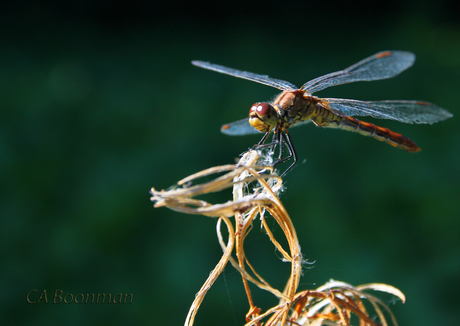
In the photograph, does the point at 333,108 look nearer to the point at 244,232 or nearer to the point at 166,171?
the point at 244,232

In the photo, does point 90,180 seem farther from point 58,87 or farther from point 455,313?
point 455,313

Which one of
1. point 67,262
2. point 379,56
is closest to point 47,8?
point 67,262

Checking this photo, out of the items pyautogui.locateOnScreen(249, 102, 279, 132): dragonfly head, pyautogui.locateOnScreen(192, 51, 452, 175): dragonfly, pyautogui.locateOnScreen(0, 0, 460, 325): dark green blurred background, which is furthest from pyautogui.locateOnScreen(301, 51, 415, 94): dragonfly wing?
pyautogui.locateOnScreen(0, 0, 460, 325): dark green blurred background

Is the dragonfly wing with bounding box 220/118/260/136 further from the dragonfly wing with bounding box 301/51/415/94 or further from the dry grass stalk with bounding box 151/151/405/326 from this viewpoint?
the dry grass stalk with bounding box 151/151/405/326

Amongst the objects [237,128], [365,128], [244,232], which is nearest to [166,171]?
[237,128]

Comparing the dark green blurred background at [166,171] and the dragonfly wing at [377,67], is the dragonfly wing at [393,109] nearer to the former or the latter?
the dragonfly wing at [377,67]

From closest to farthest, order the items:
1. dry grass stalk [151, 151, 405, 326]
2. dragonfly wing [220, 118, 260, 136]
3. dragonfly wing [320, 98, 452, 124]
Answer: dry grass stalk [151, 151, 405, 326]
dragonfly wing [320, 98, 452, 124]
dragonfly wing [220, 118, 260, 136]
